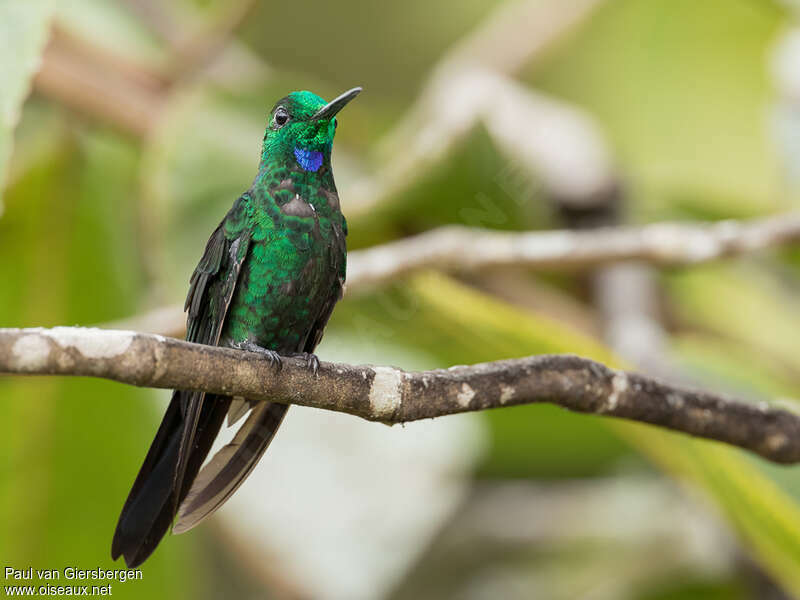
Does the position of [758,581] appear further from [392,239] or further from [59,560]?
[59,560]

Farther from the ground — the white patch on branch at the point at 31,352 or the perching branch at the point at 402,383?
the perching branch at the point at 402,383

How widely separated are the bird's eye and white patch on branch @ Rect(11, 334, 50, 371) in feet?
2.21

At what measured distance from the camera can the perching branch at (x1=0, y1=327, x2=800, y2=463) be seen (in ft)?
3.10

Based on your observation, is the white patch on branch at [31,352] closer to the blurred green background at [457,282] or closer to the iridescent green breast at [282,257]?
the blurred green background at [457,282]

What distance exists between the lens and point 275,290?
1524 millimetres

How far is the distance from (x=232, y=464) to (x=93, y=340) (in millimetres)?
401

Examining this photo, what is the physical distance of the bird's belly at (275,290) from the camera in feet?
4.99

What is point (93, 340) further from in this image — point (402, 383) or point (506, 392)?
point (506, 392)

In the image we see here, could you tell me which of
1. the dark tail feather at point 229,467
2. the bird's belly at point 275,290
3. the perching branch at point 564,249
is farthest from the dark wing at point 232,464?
the perching branch at point 564,249

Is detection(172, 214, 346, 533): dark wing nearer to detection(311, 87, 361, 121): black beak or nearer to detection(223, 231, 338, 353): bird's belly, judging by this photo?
detection(223, 231, 338, 353): bird's belly

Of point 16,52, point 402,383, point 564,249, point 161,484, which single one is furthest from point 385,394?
point 564,249

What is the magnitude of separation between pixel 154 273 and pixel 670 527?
80.3 inches

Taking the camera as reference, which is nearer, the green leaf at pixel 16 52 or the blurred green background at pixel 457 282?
the green leaf at pixel 16 52

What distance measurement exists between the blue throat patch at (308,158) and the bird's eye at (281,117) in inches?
1.9
